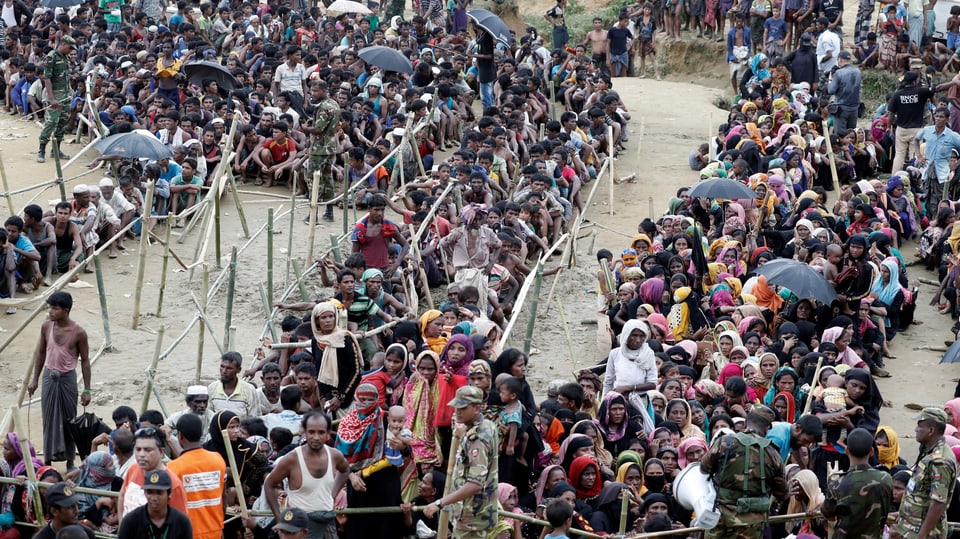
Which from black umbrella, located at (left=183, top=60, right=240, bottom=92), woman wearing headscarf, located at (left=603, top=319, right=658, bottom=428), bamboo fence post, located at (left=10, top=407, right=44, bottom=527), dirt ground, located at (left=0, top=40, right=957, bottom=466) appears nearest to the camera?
bamboo fence post, located at (left=10, top=407, right=44, bottom=527)

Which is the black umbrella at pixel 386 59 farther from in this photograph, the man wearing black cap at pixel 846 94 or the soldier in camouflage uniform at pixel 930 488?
the soldier in camouflage uniform at pixel 930 488

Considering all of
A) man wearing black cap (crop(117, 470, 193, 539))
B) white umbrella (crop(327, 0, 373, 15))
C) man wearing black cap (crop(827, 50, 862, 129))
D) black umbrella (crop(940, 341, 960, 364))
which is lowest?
black umbrella (crop(940, 341, 960, 364))

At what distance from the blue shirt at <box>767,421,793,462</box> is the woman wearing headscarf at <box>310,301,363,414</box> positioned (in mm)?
2788

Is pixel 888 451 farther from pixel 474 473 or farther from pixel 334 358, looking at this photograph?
pixel 334 358

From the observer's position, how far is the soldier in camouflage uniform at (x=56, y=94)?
56.4 ft

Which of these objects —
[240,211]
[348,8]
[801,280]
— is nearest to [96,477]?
[801,280]

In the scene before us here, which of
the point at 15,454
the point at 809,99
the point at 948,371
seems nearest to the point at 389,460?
the point at 15,454

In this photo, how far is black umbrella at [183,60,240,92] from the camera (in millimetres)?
18109

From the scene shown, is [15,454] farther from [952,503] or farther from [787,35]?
[787,35]

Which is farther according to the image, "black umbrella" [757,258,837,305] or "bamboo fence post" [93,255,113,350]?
"bamboo fence post" [93,255,113,350]

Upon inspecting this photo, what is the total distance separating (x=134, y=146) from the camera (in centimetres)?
1404

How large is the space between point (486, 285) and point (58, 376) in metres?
4.25

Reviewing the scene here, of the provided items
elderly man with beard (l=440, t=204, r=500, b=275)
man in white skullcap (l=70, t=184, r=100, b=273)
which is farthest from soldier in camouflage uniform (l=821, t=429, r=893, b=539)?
man in white skullcap (l=70, t=184, r=100, b=273)

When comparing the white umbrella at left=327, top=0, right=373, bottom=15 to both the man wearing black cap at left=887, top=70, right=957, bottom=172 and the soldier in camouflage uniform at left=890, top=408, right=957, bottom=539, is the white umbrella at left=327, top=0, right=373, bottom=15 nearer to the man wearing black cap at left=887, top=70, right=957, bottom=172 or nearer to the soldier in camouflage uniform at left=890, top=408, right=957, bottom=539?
the man wearing black cap at left=887, top=70, right=957, bottom=172
